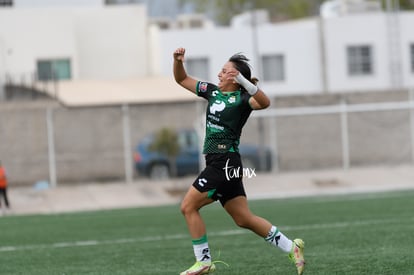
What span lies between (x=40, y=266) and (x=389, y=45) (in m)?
35.0

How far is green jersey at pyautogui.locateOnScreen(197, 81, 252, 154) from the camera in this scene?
377 inches

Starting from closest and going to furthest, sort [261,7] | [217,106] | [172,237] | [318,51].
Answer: [217,106]
[172,237]
[318,51]
[261,7]

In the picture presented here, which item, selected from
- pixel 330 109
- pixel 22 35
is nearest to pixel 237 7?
pixel 22 35

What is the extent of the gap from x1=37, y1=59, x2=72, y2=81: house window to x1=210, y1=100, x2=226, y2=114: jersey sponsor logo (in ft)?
106

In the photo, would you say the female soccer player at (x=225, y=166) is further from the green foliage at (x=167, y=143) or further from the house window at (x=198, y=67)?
the house window at (x=198, y=67)

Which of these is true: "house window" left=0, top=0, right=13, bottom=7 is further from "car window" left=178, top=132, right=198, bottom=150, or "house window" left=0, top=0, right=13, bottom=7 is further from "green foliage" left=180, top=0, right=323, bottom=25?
"green foliage" left=180, top=0, right=323, bottom=25

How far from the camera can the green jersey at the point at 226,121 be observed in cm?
958

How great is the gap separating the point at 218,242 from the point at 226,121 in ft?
16.1

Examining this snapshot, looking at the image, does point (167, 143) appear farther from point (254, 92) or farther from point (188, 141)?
point (254, 92)

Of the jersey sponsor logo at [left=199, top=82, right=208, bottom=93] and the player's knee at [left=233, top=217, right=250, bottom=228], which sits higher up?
the jersey sponsor logo at [left=199, top=82, right=208, bottom=93]

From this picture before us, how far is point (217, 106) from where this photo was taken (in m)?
9.62

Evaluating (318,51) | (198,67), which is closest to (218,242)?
(198,67)

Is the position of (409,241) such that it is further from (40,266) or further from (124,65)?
(124,65)

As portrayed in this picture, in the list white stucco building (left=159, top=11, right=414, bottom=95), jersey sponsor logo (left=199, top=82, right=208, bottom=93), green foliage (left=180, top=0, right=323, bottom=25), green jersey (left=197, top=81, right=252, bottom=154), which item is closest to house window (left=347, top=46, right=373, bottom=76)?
white stucco building (left=159, top=11, right=414, bottom=95)
